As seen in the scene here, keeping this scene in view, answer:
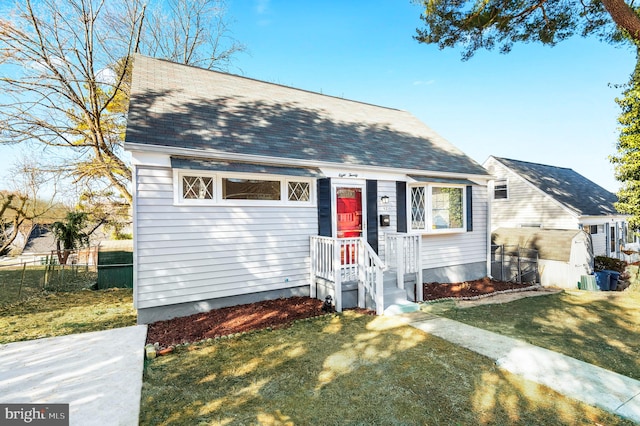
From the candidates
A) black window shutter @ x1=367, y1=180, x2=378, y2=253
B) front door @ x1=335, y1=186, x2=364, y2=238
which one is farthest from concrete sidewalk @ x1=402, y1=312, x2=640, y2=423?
front door @ x1=335, y1=186, x2=364, y2=238

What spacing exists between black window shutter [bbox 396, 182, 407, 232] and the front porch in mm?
890

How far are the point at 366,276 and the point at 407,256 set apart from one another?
138 centimetres

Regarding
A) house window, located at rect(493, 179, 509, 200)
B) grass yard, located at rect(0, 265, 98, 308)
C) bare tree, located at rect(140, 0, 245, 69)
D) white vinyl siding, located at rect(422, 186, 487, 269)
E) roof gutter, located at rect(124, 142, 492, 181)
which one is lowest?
grass yard, located at rect(0, 265, 98, 308)

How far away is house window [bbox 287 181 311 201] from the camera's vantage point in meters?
6.47

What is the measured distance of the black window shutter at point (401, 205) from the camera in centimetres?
780

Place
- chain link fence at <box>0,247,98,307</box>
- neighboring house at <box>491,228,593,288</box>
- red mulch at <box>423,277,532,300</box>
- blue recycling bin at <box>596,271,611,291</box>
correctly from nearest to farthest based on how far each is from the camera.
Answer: red mulch at <box>423,277,532,300</box>
chain link fence at <box>0,247,98,307</box>
neighboring house at <box>491,228,593,288</box>
blue recycling bin at <box>596,271,611,291</box>

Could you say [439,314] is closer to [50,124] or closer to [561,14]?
[561,14]

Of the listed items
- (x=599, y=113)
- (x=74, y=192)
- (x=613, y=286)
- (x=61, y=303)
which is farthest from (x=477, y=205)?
(x=74, y=192)

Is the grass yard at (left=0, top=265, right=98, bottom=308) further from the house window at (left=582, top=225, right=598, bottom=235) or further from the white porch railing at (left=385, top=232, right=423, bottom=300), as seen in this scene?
the house window at (left=582, top=225, right=598, bottom=235)

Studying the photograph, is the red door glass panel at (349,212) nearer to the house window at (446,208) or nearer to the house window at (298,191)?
the house window at (298,191)

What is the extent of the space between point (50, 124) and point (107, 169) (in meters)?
2.36

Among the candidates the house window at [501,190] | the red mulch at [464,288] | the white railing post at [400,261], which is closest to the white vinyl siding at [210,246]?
the white railing post at [400,261]

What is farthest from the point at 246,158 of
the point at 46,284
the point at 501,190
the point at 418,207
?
the point at 501,190

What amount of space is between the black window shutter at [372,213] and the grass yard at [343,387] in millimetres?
3116
